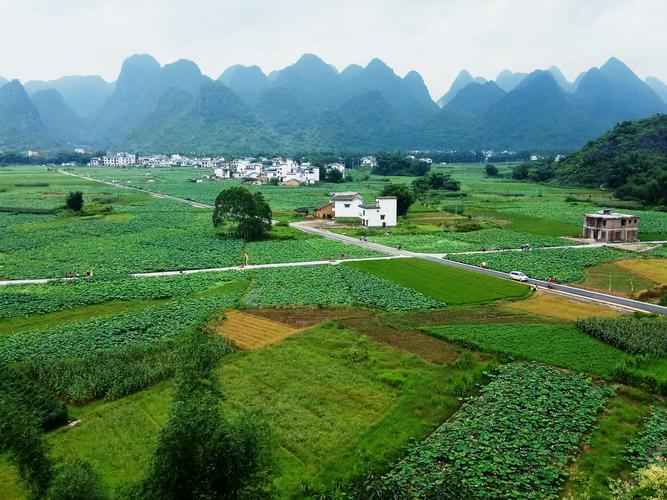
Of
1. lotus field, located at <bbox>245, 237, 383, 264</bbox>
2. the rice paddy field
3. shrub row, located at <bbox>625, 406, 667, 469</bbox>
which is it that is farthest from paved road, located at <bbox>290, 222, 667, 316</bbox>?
shrub row, located at <bbox>625, 406, 667, 469</bbox>

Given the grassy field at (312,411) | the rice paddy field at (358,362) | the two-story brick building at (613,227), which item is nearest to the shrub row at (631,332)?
the rice paddy field at (358,362)

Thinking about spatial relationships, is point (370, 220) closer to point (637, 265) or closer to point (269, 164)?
point (637, 265)

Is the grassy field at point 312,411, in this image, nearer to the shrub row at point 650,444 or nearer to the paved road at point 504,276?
the shrub row at point 650,444

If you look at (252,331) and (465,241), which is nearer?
(252,331)

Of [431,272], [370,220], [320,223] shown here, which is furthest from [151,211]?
[431,272]

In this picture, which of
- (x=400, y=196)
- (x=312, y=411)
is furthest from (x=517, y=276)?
(x=400, y=196)

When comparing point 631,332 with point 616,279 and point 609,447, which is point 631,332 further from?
point 616,279
